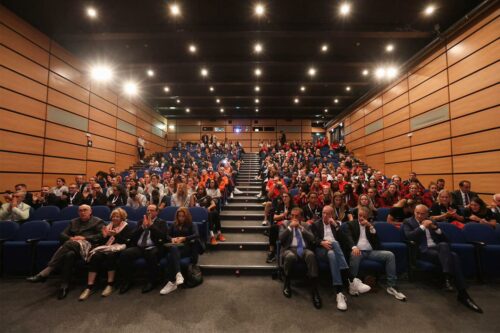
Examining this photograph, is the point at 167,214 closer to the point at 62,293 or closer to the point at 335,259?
the point at 62,293

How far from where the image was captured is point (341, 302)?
Result: 2.30m

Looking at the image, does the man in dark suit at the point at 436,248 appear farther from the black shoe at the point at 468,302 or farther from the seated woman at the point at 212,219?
the seated woman at the point at 212,219

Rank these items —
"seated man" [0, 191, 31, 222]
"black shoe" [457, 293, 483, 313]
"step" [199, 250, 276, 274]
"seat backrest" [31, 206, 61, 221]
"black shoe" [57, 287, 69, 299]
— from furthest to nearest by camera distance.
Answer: "seat backrest" [31, 206, 61, 221], "seated man" [0, 191, 31, 222], "step" [199, 250, 276, 274], "black shoe" [57, 287, 69, 299], "black shoe" [457, 293, 483, 313]

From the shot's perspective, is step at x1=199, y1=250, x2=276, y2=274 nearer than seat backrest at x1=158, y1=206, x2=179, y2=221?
Yes

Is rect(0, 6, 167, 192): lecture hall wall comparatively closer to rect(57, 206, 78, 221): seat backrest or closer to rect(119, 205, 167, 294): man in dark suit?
rect(57, 206, 78, 221): seat backrest

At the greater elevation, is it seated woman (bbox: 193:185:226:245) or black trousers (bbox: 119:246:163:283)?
seated woman (bbox: 193:185:226:245)

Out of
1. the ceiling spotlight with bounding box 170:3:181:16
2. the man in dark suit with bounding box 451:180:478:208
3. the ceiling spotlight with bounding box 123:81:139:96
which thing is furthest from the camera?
the ceiling spotlight with bounding box 123:81:139:96

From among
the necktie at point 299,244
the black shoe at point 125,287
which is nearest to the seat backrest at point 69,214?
the black shoe at point 125,287

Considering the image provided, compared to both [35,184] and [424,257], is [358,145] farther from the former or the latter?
[35,184]

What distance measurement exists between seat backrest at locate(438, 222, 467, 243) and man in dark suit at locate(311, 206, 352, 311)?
1463 millimetres

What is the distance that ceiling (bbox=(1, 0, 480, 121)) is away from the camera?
15.8 feet

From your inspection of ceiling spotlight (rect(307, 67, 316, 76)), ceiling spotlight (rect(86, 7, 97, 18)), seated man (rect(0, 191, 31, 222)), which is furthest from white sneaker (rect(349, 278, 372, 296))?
ceiling spotlight (rect(86, 7, 97, 18))

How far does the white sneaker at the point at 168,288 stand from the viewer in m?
2.55

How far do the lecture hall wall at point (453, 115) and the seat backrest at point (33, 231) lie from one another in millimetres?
7712
